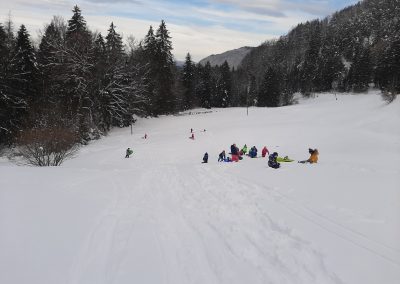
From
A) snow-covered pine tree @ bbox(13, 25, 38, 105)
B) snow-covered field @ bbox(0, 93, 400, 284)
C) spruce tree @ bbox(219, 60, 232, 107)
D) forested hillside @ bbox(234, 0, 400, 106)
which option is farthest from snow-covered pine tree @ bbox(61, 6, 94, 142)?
forested hillside @ bbox(234, 0, 400, 106)

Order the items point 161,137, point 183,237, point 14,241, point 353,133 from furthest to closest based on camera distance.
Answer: point 161,137 < point 353,133 < point 183,237 < point 14,241

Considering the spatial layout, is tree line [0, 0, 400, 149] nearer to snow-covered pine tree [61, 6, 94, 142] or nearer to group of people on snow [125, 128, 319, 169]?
snow-covered pine tree [61, 6, 94, 142]

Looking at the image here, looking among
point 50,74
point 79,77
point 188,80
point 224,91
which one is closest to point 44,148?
point 79,77

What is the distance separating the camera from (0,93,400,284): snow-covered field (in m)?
6.27

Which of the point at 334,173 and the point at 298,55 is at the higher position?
the point at 298,55

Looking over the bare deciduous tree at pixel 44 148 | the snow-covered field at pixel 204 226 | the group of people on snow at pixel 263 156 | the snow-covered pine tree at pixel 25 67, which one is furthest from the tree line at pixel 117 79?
the snow-covered field at pixel 204 226

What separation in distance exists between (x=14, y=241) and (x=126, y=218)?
3.10 meters

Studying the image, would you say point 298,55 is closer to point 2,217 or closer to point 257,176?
point 257,176

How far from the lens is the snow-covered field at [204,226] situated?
6.27m

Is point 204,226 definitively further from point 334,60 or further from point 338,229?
point 334,60

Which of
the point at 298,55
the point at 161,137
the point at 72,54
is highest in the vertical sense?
the point at 298,55

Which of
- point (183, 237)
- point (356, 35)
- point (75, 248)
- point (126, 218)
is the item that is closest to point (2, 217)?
point (75, 248)

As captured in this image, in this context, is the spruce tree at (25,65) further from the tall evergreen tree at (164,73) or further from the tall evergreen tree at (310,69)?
the tall evergreen tree at (310,69)

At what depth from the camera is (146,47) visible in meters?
59.2
